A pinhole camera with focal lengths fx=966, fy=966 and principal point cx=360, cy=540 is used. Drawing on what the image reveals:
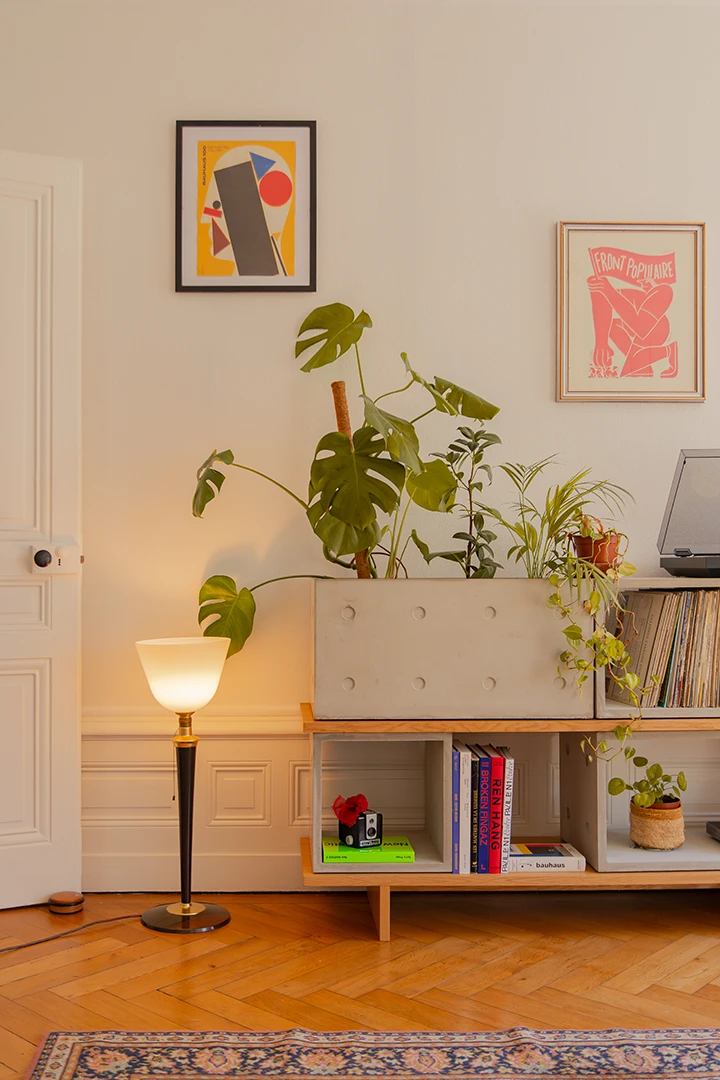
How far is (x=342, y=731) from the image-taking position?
236cm

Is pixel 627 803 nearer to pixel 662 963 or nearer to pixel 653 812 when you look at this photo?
pixel 653 812

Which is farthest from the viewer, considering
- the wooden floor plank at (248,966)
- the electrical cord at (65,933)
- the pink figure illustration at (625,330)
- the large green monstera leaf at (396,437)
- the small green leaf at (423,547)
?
the pink figure illustration at (625,330)

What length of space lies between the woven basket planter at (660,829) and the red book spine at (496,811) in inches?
15.9

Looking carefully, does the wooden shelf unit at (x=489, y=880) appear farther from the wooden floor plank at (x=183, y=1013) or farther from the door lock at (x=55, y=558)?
the door lock at (x=55, y=558)

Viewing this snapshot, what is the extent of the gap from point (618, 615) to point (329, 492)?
2.95 feet

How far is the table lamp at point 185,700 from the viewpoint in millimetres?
2400

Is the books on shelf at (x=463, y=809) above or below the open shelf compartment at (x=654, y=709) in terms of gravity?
below

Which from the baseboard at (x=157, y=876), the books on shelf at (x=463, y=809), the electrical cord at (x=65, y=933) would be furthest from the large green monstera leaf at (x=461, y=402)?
the electrical cord at (x=65, y=933)

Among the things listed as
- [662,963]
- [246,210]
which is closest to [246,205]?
[246,210]

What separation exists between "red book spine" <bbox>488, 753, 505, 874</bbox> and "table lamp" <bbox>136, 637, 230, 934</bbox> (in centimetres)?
71

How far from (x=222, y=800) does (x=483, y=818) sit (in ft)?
2.63

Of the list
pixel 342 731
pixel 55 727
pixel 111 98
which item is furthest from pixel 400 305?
pixel 55 727

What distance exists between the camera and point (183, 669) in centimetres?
240

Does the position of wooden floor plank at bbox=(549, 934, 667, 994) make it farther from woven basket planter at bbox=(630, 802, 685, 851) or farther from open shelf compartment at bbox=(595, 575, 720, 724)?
open shelf compartment at bbox=(595, 575, 720, 724)
